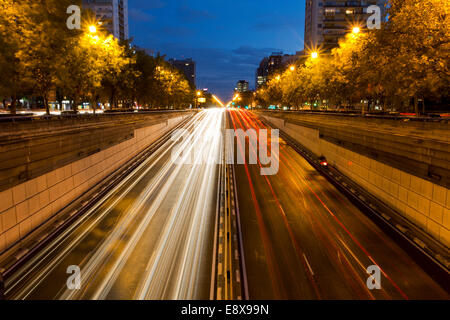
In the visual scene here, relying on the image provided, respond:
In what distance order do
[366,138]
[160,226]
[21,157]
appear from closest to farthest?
1. [21,157]
2. [160,226]
3. [366,138]

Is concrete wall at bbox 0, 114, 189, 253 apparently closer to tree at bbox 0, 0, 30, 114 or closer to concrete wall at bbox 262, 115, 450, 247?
tree at bbox 0, 0, 30, 114

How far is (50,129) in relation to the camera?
16969 millimetres

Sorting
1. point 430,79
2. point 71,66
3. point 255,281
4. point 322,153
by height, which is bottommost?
point 255,281

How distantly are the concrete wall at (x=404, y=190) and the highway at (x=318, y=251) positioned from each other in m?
1.56

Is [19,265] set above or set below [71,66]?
below

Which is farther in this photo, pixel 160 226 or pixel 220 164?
pixel 220 164

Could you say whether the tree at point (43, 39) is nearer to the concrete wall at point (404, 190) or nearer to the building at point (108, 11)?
A: the concrete wall at point (404, 190)

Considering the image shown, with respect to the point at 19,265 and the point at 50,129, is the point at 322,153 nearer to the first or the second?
the point at 50,129

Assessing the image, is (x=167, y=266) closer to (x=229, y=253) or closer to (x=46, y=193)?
(x=229, y=253)

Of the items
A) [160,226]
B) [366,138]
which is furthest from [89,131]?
[366,138]

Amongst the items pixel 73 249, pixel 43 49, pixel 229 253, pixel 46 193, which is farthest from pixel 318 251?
pixel 43 49

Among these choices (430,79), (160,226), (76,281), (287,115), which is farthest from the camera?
(287,115)

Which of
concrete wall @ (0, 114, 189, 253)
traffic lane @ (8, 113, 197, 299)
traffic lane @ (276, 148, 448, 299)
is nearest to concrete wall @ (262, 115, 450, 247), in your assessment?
traffic lane @ (276, 148, 448, 299)

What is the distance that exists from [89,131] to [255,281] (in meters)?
14.6
